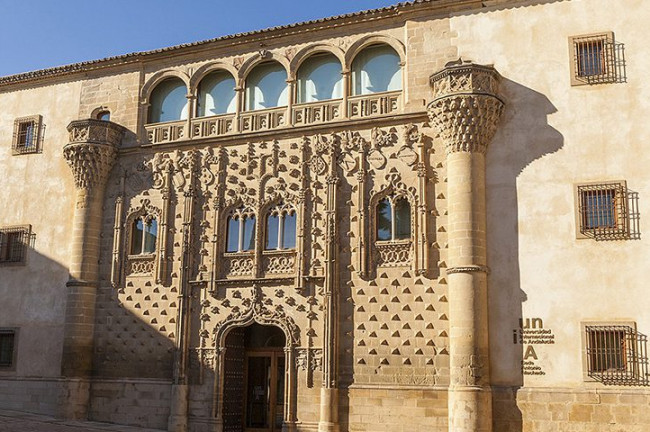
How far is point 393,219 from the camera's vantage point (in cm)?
1941

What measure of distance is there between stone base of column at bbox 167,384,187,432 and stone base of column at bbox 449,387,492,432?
23.4 feet

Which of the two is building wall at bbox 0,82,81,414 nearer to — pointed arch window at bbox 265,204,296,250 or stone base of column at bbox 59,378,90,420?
stone base of column at bbox 59,378,90,420

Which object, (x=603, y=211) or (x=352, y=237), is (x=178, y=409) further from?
(x=603, y=211)

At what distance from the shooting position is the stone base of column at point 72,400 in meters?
21.6

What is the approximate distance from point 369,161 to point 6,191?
1200 centimetres

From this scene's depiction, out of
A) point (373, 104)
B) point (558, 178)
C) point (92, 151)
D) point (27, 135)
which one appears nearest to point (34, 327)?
point (92, 151)

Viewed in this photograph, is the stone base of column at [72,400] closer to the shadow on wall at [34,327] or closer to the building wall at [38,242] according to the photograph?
the shadow on wall at [34,327]

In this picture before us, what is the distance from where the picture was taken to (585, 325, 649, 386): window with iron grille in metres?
16.4

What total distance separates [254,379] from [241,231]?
3965 millimetres

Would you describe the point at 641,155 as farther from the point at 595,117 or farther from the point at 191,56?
the point at 191,56

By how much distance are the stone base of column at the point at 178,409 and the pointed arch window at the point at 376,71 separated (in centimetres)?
889

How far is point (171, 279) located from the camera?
21.5 m

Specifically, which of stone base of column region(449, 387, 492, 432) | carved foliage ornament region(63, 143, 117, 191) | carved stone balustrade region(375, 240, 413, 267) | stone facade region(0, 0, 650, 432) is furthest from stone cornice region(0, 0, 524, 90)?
→ stone base of column region(449, 387, 492, 432)

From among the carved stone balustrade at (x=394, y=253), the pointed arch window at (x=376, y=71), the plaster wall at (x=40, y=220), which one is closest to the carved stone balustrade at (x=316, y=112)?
the pointed arch window at (x=376, y=71)
